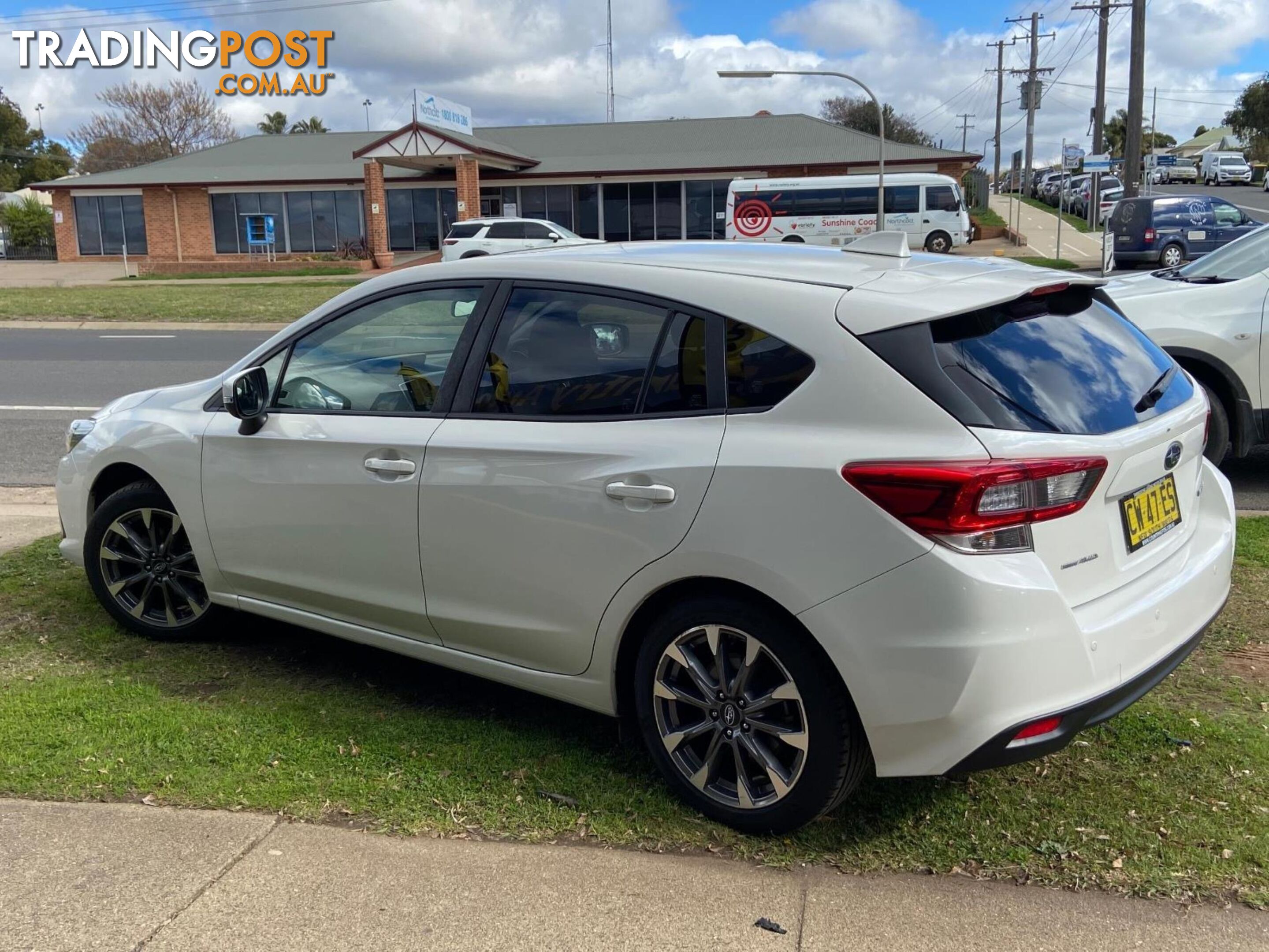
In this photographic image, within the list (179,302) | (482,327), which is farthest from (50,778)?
(179,302)

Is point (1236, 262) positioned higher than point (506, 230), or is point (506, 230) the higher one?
point (506, 230)

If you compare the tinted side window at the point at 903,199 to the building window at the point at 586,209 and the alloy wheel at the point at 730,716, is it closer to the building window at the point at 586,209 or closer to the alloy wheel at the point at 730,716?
the building window at the point at 586,209

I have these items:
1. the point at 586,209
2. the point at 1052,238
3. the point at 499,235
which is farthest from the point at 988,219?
the point at 499,235

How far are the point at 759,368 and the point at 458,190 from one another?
41.1 meters

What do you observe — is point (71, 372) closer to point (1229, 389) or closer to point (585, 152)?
point (1229, 389)

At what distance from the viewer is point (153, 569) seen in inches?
185

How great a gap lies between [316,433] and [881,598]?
2.15 metres

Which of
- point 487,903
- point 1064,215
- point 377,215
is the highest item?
point 377,215

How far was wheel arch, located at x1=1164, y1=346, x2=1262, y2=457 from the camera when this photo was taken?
21.5 feet

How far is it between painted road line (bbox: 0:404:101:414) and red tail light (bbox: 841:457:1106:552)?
10.0m

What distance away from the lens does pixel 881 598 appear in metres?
2.75

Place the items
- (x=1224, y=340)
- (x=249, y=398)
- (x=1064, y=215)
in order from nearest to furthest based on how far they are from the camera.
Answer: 1. (x=249, y=398)
2. (x=1224, y=340)
3. (x=1064, y=215)

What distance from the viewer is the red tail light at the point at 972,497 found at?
268 cm

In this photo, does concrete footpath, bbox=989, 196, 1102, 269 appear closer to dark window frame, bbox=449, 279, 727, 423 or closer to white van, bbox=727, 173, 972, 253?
white van, bbox=727, 173, 972, 253
